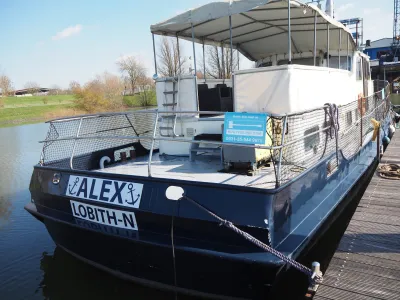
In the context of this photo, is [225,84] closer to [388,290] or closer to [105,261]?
[105,261]

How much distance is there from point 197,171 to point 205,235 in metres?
1.39

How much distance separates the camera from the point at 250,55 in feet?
30.2

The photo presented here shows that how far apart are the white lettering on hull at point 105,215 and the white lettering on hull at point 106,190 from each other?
10 cm

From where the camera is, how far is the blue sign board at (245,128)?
11.9ft

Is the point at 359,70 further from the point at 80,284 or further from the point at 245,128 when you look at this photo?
the point at 80,284

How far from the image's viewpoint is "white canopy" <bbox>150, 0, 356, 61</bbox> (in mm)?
5074

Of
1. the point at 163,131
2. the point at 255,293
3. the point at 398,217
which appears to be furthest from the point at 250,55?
the point at 255,293

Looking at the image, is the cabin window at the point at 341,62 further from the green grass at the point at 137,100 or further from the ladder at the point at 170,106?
the green grass at the point at 137,100

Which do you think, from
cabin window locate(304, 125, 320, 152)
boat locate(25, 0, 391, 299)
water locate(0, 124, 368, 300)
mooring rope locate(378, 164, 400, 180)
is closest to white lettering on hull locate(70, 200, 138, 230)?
boat locate(25, 0, 391, 299)

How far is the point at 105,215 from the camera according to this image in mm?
4117

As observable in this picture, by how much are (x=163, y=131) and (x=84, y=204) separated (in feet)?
7.59

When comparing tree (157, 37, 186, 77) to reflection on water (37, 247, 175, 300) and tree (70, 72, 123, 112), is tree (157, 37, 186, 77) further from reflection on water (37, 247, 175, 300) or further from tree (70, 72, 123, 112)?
tree (70, 72, 123, 112)

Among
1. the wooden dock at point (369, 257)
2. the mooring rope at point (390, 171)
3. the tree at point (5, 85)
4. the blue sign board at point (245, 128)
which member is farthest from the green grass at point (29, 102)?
the wooden dock at point (369, 257)

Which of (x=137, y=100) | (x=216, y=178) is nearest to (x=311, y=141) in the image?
(x=216, y=178)
